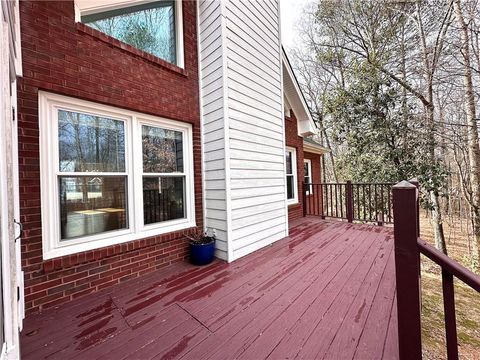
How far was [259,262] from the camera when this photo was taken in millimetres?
3492

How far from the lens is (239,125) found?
3801mm

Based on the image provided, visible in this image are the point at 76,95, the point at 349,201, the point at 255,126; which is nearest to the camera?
the point at 76,95

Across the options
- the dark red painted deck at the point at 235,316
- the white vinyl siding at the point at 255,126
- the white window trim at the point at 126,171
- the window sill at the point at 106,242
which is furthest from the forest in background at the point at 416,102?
the window sill at the point at 106,242

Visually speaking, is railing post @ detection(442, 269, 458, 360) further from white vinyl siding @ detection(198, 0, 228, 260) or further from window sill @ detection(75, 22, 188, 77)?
window sill @ detection(75, 22, 188, 77)

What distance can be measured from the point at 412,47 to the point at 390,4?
5.15ft

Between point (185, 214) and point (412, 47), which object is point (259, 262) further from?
point (412, 47)

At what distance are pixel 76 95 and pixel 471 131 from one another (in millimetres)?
8466

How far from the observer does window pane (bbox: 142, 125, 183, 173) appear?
3.30 m

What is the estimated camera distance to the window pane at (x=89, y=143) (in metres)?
2.60

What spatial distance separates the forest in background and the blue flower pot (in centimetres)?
578

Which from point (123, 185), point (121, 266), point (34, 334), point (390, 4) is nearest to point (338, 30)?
point (390, 4)

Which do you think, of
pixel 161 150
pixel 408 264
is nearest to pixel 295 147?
pixel 161 150

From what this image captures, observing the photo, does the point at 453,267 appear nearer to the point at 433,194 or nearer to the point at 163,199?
the point at 163,199

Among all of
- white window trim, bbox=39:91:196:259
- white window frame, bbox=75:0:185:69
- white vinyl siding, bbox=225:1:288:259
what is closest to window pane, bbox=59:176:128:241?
white window trim, bbox=39:91:196:259
